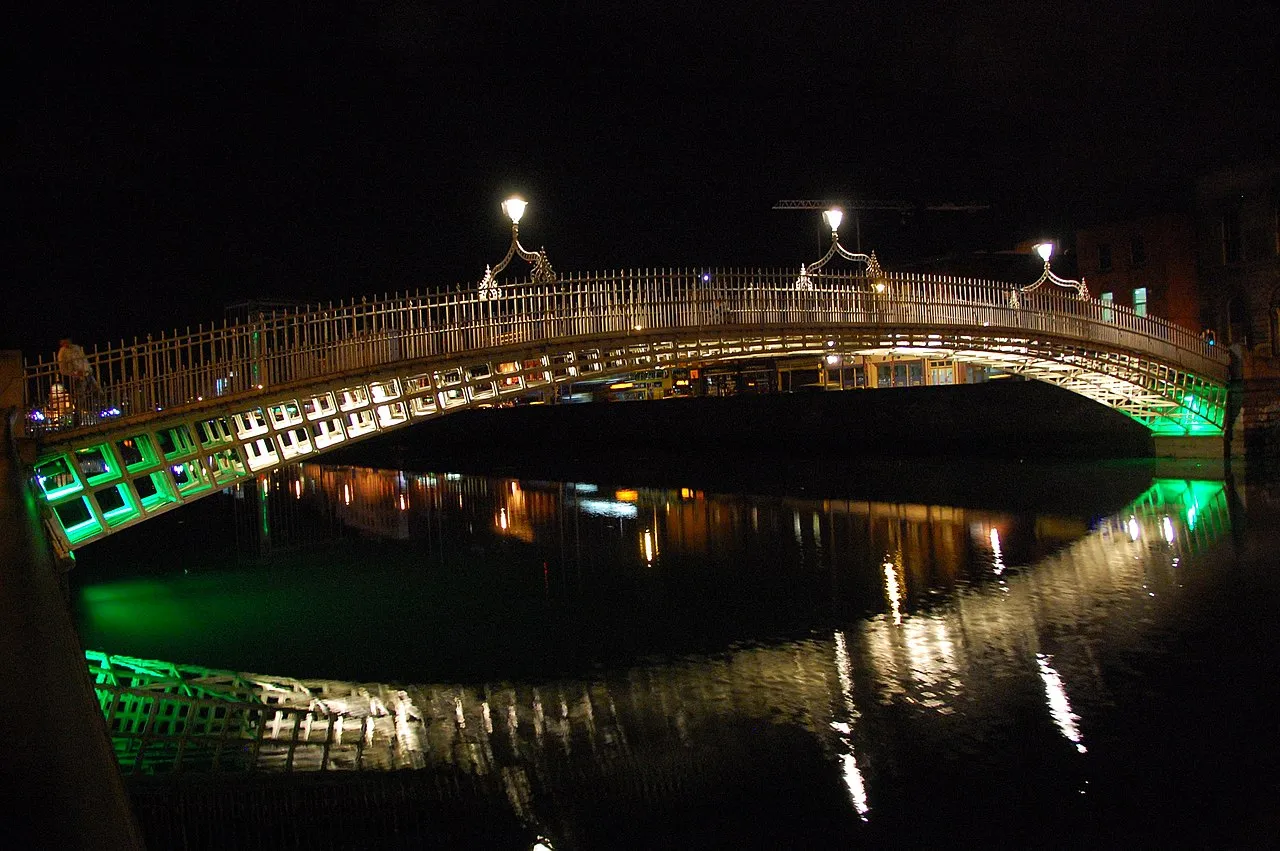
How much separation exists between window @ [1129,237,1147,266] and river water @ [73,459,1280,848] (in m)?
22.6

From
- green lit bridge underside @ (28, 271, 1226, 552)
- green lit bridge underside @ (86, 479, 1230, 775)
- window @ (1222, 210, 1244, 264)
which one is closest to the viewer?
green lit bridge underside @ (86, 479, 1230, 775)

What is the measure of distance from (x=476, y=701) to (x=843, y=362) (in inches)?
1445

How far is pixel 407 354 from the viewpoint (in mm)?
16094

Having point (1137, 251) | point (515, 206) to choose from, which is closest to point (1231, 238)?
point (1137, 251)

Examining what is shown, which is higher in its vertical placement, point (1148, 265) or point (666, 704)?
point (1148, 265)

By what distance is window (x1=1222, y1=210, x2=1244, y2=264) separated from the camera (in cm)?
4056

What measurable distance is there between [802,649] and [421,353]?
7.74m

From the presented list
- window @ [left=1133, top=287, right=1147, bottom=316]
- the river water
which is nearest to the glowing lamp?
the river water

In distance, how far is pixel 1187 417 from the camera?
105 feet

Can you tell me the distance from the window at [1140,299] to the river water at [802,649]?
2207 centimetres

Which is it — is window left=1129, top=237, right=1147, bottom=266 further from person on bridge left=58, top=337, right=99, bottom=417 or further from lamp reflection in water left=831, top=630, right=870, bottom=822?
person on bridge left=58, top=337, right=99, bottom=417

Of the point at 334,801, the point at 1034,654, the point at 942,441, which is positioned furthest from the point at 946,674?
the point at 942,441

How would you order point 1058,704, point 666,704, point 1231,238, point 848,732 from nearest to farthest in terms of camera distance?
point 848,732, point 1058,704, point 666,704, point 1231,238

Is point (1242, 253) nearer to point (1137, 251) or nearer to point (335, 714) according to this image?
point (1137, 251)
